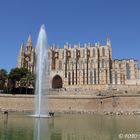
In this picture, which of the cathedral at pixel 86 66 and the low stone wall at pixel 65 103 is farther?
the cathedral at pixel 86 66

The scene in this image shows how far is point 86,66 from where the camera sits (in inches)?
3137

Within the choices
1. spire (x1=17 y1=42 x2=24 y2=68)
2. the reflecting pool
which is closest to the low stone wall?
the reflecting pool

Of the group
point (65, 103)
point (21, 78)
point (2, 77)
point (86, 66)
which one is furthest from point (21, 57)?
point (65, 103)

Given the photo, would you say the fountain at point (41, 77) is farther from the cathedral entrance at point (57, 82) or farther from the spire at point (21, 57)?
the spire at point (21, 57)

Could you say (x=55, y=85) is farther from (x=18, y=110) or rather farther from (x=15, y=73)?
(x=18, y=110)

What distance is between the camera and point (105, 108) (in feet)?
175

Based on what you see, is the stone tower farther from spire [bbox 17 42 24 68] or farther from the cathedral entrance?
the cathedral entrance

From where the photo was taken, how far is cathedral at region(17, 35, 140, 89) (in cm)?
7550

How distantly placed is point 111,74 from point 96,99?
74.3ft

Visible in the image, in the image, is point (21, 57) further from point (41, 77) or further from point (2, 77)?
point (41, 77)

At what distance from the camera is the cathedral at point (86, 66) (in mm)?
75500

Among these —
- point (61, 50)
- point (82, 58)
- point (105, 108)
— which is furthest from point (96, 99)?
point (61, 50)

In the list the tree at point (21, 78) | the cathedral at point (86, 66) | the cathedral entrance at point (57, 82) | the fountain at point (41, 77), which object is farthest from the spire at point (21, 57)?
the fountain at point (41, 77)

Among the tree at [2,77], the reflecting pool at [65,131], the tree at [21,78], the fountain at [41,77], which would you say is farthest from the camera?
the tree at [2,77]
